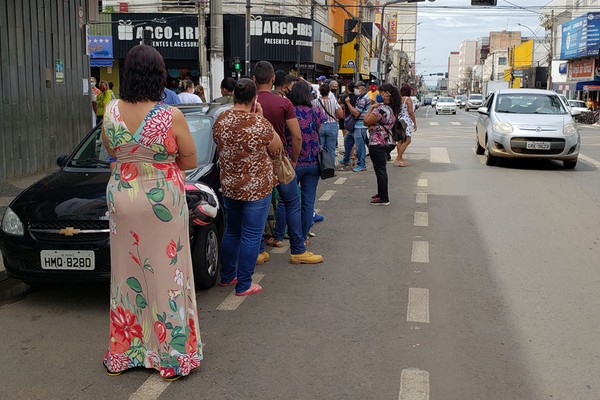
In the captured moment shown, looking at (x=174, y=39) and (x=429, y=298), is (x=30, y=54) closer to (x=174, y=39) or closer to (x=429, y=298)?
(x=429, y=298)

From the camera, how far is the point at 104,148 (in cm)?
637

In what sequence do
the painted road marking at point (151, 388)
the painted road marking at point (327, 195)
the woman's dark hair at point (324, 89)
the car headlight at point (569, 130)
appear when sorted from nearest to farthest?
1. the painted road marking at point (151, 388)
2. the painted road marking at point (327, 195)
3. the woman's dark hair at point (324, 89)
4. the car headlight at point (569, 130)

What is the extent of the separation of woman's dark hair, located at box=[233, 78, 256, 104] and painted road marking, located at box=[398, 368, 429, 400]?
236 centimetres

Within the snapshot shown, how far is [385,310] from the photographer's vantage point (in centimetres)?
512

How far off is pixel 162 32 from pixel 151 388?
30634 millimetres

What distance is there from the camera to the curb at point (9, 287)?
18.6 ft

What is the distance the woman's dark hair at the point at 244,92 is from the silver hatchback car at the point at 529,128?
30.5ft

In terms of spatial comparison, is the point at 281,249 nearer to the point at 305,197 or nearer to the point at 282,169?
the point at 305,197

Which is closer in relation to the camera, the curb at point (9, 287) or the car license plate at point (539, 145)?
the curb at point (9, 287)

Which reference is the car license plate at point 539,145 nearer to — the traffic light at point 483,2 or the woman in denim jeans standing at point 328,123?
the woman in denim jeans standing at point 328,123

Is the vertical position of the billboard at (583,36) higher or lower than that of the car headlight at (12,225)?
higher

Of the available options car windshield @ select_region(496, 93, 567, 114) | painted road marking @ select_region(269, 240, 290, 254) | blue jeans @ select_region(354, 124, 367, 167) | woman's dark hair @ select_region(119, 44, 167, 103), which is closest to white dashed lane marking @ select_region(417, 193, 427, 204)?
blue jeans @ select_region(354, 124, 367, 167)

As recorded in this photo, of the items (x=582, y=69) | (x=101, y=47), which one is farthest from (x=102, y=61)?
(x=582, y=69)

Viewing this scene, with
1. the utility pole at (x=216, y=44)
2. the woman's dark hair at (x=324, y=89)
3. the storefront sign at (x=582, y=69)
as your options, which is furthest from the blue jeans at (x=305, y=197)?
the storefront sign at (x=582, y=69)
